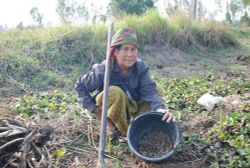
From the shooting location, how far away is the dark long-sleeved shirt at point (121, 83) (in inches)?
123

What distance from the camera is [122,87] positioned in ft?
10.7

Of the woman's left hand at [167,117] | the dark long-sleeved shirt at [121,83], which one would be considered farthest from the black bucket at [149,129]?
the dark long-sleeved shirt at [121,83]

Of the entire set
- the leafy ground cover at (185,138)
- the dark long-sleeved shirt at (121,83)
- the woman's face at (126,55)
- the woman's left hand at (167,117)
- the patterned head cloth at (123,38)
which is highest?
the patterned head cloth at (123,38)

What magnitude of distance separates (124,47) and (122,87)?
1.41 feet

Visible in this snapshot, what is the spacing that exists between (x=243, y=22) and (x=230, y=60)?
10.8m

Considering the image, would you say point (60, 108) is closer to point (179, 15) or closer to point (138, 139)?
point (138, 139)

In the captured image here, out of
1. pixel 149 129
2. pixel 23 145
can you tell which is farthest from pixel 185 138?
pixel 23 145

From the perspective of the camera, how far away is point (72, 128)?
341cm

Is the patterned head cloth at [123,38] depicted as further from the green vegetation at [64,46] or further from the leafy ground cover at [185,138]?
the green vegetation at [64,46]

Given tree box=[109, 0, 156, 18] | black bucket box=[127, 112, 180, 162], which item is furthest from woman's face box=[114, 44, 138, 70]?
tree box=[109, 0, 156, 18]

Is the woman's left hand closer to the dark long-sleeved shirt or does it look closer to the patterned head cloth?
the dark long-sleeved shirt

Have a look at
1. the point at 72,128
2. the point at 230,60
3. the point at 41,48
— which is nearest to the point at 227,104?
the point at 72,128

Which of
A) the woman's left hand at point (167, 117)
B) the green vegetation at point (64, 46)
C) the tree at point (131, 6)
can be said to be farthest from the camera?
the tree at point (131, 6)

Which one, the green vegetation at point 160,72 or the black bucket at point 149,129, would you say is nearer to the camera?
the black bucket at point 149,129
